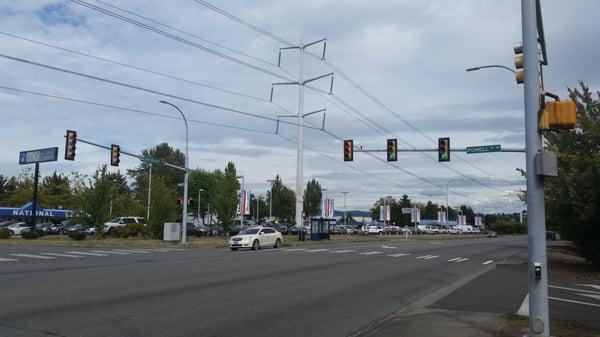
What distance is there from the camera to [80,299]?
1205 cm

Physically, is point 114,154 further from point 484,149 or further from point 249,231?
point 484,149

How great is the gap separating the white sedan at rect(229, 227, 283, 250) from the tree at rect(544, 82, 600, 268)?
718 inches

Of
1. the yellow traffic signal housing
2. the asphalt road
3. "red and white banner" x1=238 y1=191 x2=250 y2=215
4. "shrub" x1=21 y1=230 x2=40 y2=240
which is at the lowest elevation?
the asphalt road

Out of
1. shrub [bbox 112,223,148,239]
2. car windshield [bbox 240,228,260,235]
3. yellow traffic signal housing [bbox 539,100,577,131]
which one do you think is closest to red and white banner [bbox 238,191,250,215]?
shrub [bbox 112,223,148,239]

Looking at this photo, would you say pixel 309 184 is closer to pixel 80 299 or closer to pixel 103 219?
pixel 103 219

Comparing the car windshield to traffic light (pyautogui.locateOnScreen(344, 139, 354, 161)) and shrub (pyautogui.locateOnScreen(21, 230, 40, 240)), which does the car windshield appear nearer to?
traffic light (pyautogui.locateOnScreen(344, 139, 354, 161))

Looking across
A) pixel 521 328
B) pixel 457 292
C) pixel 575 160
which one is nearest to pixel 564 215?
pixel 575 160

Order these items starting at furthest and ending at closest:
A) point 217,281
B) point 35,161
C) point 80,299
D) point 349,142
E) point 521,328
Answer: point 35,161, point 349,142, point 217,281, point 80,299, point 521,328

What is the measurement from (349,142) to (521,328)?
25974mm

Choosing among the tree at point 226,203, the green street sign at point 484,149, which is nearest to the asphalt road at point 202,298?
the green street sign at point 484,149

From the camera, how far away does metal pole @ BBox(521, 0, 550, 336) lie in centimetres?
808

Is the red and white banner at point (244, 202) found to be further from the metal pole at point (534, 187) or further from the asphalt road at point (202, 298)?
the metal pole at point (534, 187)

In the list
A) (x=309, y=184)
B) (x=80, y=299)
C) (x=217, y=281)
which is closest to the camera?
(x=80, y=299)

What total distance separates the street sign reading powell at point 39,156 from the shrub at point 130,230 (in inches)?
527
